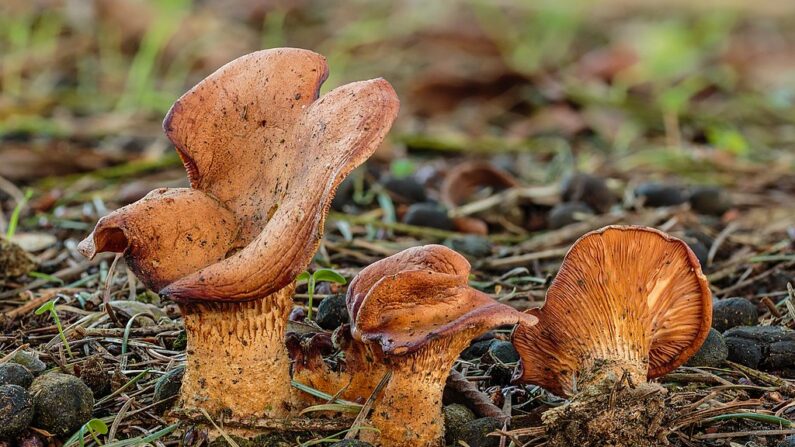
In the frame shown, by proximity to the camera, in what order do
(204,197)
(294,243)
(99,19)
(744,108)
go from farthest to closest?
1. (99,19)
2. (744,108)
3. (204,197)
4. (294,243)

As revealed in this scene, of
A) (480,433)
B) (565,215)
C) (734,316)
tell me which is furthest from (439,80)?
(480,433)

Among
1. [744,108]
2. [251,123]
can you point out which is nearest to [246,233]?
[251,123]

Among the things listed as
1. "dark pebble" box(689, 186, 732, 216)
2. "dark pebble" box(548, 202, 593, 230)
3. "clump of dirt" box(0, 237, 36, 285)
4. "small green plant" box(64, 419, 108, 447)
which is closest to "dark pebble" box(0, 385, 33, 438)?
"small green plant" box(64, 419, 108, 447)

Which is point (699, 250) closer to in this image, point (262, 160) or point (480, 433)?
point (480, 433)

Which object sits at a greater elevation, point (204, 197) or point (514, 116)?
point (204, 197)

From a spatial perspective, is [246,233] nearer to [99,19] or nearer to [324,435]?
[324,435]

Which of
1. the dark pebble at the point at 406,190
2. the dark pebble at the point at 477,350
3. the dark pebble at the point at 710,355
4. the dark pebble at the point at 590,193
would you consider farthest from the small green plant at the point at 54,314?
the dark pebble at the point at 590,193

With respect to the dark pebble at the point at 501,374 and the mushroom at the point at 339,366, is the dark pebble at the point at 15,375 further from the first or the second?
the dark pebble at the point at 501,374
